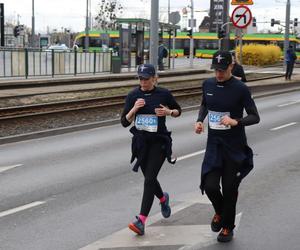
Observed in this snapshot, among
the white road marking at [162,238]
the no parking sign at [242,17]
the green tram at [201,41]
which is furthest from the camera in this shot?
the green tram at [201,41]

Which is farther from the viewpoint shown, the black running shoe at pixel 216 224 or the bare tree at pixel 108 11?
the bare tree at pixel 108 11

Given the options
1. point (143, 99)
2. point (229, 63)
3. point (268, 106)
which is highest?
point (229, 63)

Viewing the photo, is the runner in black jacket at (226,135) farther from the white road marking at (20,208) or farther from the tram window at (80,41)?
the tram window at (80,41)

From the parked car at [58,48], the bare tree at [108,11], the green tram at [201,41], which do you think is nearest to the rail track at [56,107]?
the parked car at [58,48]

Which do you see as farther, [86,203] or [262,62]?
[262,62]

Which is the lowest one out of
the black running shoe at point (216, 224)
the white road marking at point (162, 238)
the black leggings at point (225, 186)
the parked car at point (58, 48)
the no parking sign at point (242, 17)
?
the white road marking at point (162, 238)

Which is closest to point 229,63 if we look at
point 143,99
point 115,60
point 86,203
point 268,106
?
A: point 143,99

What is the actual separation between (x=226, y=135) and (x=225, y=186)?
1.57 feet

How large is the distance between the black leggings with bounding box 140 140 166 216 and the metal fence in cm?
2175

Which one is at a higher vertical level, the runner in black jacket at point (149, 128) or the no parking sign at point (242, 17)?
the no parking sign at point (242, 17)

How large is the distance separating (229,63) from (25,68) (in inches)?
937

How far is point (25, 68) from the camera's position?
2823cm

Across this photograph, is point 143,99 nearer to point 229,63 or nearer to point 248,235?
point 229,63

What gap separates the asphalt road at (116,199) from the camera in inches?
227
